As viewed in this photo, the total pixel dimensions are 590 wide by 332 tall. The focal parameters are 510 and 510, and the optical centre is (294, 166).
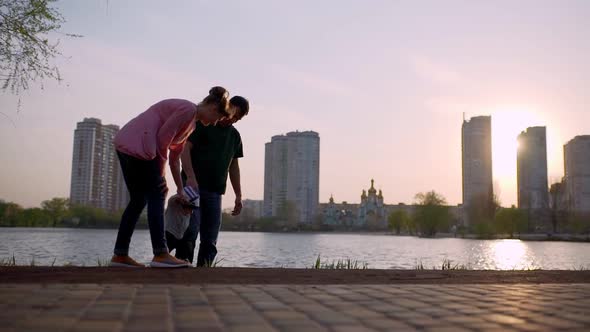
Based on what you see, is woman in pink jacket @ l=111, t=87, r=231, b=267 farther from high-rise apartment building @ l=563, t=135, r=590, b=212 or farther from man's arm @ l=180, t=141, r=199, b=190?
high-rise apartment building @ l=563, t=135, r=590, b=212

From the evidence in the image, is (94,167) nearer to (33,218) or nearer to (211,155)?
(33,218)

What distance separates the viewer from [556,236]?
80312 millimetres

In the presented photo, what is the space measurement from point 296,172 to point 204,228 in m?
148

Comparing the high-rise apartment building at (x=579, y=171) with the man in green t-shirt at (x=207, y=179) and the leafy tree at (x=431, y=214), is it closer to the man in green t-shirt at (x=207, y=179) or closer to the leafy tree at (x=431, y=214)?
the leafy tree at (x=431, y=214)

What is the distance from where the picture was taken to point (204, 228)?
20.1ft

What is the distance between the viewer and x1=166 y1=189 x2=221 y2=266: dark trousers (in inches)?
238

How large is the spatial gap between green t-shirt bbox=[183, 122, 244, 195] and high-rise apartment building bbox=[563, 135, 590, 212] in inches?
5250

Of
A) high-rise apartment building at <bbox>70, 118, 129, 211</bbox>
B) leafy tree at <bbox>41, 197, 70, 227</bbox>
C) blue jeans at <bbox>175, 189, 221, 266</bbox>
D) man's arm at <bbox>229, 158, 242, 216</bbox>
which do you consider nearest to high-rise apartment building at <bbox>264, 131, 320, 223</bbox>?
high-rise apartment building at <bbox>70, 118, 129, 211</bbox>

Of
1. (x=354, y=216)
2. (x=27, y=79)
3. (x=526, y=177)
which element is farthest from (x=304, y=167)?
(x=27, y=79)

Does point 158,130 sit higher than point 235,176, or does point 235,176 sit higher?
point 158,130

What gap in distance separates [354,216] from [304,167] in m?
27.1

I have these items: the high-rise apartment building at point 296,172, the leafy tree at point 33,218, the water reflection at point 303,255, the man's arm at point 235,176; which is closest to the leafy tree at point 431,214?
the water reflection at point 303,255

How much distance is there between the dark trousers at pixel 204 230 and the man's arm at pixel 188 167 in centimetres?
50

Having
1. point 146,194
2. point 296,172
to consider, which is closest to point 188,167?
point 146,194
